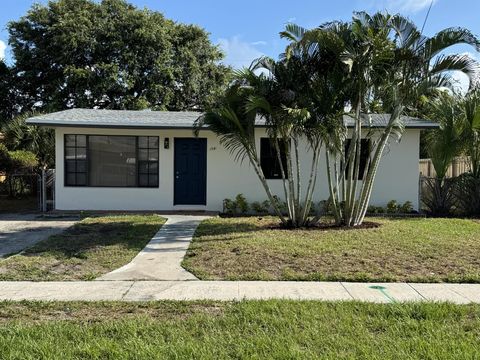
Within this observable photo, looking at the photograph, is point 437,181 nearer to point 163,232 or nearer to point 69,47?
point 163,232

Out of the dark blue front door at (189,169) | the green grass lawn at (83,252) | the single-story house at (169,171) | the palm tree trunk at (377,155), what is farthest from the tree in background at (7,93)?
the palm tree trunk at (377,155)

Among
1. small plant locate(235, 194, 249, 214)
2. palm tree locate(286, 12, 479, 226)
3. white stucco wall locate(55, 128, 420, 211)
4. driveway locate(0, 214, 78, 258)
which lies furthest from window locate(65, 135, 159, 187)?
palm tree locate(286, 12, 479, 226)

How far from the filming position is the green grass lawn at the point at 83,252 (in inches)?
268

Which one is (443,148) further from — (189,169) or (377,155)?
(189,169)

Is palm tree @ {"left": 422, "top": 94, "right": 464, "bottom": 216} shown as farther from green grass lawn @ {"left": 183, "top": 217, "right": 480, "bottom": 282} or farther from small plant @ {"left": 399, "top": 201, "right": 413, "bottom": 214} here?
green grass lawn @ {"left": 183, "top": 217, "right": 480, "bottom": 282}

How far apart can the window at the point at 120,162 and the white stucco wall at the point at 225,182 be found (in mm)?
214

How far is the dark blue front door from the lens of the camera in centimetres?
1377

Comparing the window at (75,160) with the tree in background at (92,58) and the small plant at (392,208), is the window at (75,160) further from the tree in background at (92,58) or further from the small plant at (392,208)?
the tree in background at (92,58)

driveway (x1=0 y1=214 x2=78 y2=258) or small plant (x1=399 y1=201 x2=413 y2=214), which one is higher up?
small plant (x1=399 y1=201 x2=413 y2=214)

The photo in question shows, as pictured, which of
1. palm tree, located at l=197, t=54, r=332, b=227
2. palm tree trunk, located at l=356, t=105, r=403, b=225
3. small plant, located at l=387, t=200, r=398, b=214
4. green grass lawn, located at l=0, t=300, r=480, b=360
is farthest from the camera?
small plant, located at l=387, t=200, r=398, b=214

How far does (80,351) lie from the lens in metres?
3.94

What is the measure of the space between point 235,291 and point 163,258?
2217 millimetres

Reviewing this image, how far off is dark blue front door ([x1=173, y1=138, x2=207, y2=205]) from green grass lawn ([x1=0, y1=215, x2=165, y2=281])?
2.42m

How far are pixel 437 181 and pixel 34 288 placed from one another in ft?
36.1
